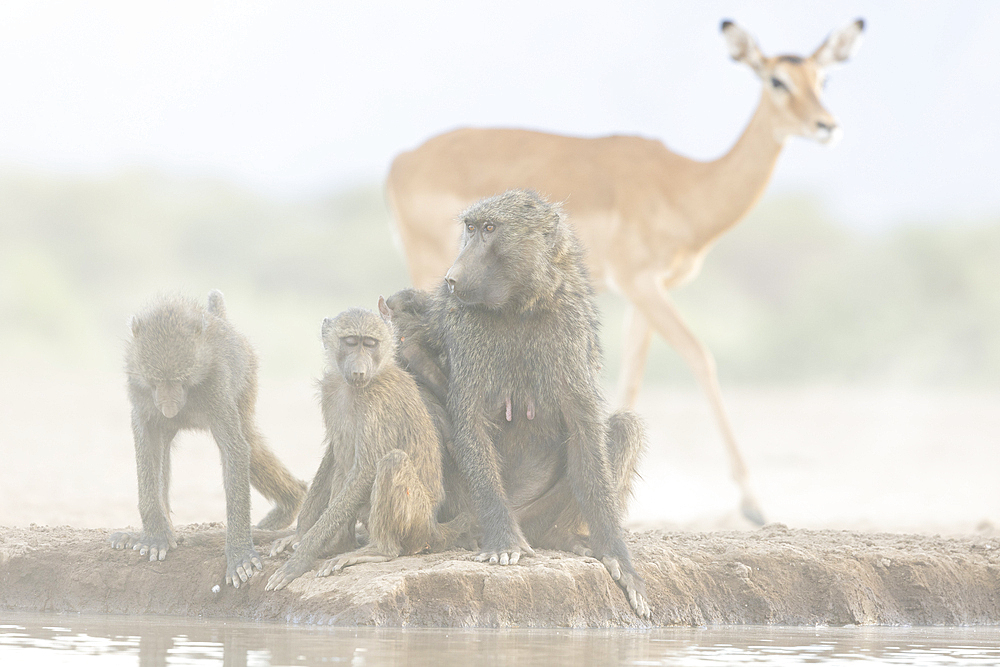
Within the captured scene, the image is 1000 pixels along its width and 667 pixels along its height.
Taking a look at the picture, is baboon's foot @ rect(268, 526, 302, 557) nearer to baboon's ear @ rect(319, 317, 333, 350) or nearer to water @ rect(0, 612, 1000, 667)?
water @ rect(0, 612, 1000, 667)

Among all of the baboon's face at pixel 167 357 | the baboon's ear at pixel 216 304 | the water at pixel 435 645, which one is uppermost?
the baboon's ear at pixel 216 304

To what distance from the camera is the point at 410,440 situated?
5996mm

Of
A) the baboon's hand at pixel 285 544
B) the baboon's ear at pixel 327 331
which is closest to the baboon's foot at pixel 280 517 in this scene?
the baboon's hand at pixel 285 544

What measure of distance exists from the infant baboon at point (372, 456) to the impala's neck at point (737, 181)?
6.97m

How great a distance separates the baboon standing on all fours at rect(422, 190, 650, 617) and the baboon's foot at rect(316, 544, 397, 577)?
1.48 feet

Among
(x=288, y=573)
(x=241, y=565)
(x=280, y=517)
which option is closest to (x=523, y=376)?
(x=288, y=573)

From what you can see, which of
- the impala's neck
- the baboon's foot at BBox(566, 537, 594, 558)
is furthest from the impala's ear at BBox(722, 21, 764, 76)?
the baboon's foot at BBox(566, 537, 594, 558)

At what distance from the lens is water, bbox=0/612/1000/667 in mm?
4766

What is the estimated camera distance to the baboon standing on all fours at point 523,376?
6.03m

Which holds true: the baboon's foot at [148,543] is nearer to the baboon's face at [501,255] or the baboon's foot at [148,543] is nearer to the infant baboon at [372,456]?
the infant baboon at [372,456]

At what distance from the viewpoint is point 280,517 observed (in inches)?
275

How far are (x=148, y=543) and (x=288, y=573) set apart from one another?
906mm

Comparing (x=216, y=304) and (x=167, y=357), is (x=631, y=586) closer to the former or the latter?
(x=167, y=357)

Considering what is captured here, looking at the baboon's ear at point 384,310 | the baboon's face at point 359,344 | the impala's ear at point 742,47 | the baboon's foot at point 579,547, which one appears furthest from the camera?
the impala's ear at point 742,47
